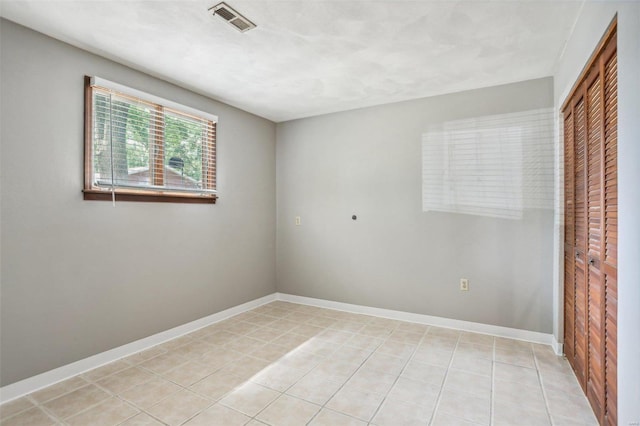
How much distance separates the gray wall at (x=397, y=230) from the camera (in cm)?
311

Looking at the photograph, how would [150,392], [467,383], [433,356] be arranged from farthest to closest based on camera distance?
[433,356] → [467,383] → [150,392]

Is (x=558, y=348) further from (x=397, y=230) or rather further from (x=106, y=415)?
(x=106, y=415)

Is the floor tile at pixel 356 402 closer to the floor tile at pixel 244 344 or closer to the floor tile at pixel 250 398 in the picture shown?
the floor tile at pixel 250 398

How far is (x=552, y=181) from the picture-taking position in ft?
9.77

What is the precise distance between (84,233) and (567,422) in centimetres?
341

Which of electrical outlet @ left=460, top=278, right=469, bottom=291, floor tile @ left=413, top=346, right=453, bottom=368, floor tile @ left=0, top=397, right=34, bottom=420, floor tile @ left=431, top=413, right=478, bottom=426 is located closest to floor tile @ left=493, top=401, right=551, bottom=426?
floor tile @ left=431, top=413, right=478, bottom=426

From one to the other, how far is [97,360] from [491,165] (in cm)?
382

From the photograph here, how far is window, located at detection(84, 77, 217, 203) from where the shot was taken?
2.56m

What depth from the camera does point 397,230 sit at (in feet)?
12.2

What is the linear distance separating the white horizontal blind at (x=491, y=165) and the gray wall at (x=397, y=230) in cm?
9

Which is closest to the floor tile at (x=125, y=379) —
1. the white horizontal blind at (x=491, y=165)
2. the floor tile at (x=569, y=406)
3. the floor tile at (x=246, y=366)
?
the floor tile at (x=246, y=366)

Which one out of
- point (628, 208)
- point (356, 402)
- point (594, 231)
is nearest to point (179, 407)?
point (356, 402)

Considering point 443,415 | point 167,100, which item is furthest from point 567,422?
point 167,100

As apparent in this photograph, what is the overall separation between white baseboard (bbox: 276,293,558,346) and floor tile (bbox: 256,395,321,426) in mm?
1867
